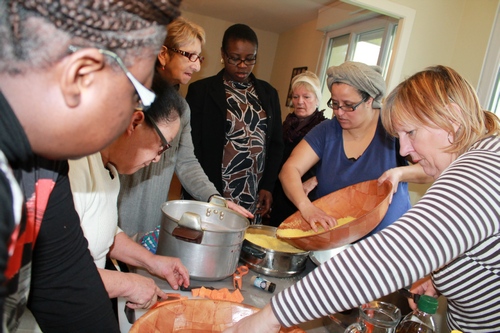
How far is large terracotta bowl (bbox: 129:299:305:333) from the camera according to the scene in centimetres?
79

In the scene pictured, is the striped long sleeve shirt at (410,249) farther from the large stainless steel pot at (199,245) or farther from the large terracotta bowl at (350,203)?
the large terracotta bowl at (350,203)

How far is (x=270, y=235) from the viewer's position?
4.68ft

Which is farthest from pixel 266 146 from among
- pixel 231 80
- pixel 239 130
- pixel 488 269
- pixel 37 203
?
pixel 37 203

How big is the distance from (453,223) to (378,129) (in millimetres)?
1142

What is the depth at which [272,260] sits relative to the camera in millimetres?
1208

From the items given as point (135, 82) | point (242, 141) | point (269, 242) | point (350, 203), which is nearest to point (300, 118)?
point (242, 141)

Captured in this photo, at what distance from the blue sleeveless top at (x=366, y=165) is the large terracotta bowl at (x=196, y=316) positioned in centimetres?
98

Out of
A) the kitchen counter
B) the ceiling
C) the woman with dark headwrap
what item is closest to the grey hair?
the woman with dark headwrap

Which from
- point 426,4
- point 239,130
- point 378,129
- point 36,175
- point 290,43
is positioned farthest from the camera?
point 290,43

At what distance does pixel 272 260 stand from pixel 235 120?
1129mm

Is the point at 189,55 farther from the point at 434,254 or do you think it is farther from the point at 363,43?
the point at 363,43

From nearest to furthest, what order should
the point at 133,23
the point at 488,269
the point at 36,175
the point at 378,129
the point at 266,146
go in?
the point at 133,23 < the point at 36,175 < the point at 488,269 < the point at 378,129 < the point at 266,146

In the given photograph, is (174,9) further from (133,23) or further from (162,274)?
(162,274)

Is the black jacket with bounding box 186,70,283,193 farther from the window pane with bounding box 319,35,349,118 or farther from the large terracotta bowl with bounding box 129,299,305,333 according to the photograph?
the window pane with bounding box 319,35,349,118
